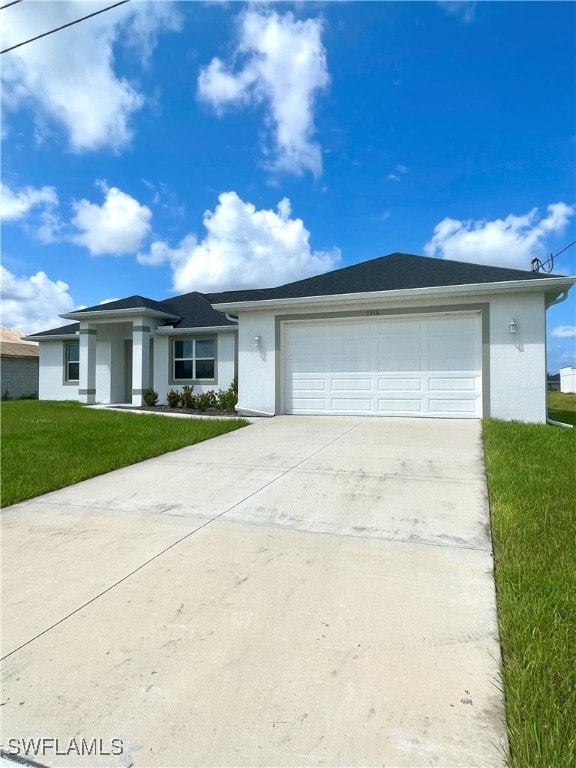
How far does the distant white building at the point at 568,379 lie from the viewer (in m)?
30.0

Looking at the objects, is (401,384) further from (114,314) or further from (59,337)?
(59,337)

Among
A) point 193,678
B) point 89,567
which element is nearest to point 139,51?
point 89,567

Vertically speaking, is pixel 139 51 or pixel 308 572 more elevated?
pixel 139 51

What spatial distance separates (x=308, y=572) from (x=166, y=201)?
647 inches

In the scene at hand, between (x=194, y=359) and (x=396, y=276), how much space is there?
790cm

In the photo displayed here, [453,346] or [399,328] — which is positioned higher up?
[399,328]

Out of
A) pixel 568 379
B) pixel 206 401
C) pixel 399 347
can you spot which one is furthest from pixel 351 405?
pixel 568 379

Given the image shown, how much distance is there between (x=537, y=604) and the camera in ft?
7.66

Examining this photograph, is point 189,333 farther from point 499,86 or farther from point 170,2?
point 499,86

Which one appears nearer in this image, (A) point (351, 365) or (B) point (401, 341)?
(B) point (401, 341)

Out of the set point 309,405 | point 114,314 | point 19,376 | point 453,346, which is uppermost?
point 114,314

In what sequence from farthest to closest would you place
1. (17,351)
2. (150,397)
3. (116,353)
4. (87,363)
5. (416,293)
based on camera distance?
1. (17,351)
2. (116,353)
3. (87,363)
4. (150,397)
5. (416,293)

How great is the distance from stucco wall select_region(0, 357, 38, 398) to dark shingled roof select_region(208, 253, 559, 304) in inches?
754

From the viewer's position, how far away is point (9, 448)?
276 inches
